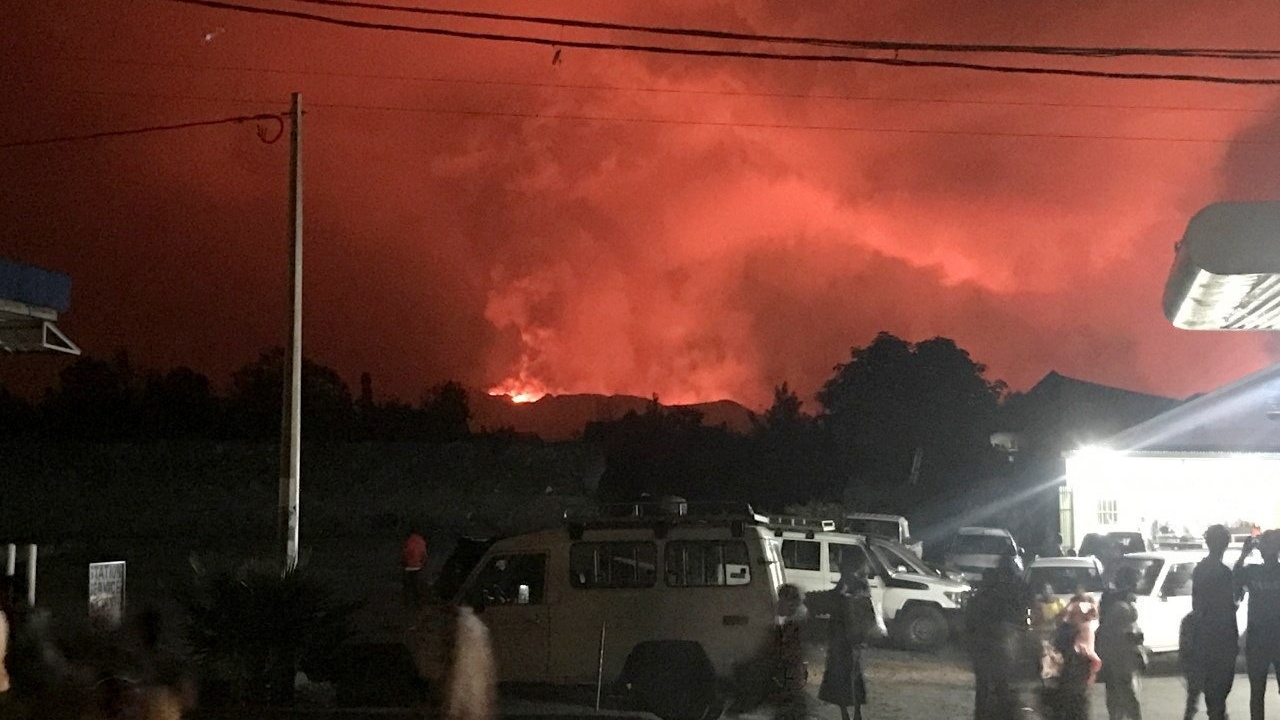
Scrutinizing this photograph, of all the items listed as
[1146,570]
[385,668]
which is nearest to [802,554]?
[1146,570]

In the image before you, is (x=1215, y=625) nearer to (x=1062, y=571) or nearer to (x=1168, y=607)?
(x=1168, y=607)

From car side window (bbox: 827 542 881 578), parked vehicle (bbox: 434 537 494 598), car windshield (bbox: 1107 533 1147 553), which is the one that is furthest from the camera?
car windshield (bbox: 1107 533 1147 553)

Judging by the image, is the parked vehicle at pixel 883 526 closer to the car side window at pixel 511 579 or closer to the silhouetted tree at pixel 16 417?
the car side window at pixel 511 579

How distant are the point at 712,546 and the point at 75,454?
1092 inches

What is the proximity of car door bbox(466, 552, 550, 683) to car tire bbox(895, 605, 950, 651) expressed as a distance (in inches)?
373

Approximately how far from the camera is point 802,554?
20.4m

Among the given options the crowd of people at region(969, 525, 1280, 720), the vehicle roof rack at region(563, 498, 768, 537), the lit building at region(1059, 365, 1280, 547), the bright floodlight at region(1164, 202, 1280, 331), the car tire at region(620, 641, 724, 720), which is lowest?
the car tire at region(620, 641, 724, 720)

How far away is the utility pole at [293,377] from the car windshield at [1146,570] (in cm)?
1085

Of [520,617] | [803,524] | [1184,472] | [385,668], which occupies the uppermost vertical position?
[1184,472]

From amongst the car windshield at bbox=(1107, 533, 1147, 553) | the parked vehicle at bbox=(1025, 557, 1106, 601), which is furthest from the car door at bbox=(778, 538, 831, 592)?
the car windshield at bbox=(1107, 533, 1147, 553)

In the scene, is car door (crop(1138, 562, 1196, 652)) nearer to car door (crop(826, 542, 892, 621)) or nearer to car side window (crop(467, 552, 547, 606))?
car door (crop(826, 542, 892, 621))

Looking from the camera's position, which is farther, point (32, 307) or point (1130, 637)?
point (32, 307)

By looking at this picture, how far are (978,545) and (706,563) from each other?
17.5m

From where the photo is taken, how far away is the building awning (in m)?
12.9
